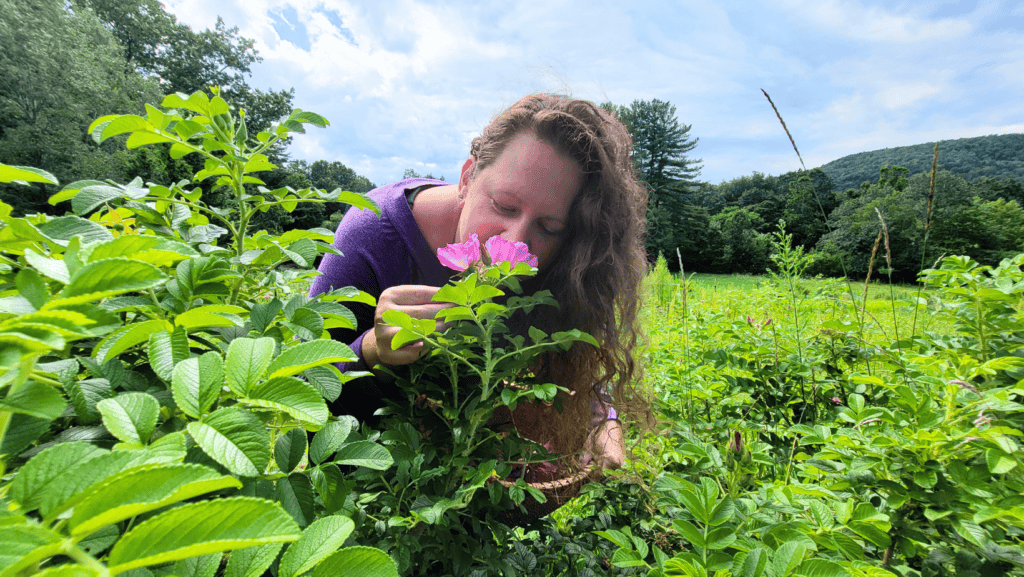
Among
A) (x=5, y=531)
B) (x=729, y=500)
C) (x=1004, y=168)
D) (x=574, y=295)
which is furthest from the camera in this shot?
(x=1004, y=168)

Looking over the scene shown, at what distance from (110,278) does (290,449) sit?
0.22m

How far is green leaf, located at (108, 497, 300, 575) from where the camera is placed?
0.59ft

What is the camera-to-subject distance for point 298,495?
0.39 metres

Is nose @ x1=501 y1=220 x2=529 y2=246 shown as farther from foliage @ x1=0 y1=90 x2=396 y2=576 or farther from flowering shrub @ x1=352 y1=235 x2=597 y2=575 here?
foliage @ x1=0 y1=90 x2=396 y2=576

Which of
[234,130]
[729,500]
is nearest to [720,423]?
[729,500]

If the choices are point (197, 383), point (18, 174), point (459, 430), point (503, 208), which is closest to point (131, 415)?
point (197, 383)

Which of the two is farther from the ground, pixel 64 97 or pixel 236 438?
pixel 64 97

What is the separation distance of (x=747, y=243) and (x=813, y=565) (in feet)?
68.8

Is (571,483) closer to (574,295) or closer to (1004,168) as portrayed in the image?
(574,295)

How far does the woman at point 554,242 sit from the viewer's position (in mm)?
1076

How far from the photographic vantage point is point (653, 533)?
903mm

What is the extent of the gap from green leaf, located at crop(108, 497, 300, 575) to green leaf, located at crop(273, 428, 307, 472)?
229mm

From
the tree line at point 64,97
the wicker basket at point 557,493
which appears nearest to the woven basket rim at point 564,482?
the wicker basket at point 557,493

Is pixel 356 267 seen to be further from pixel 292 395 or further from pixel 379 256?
pixel 292 395
